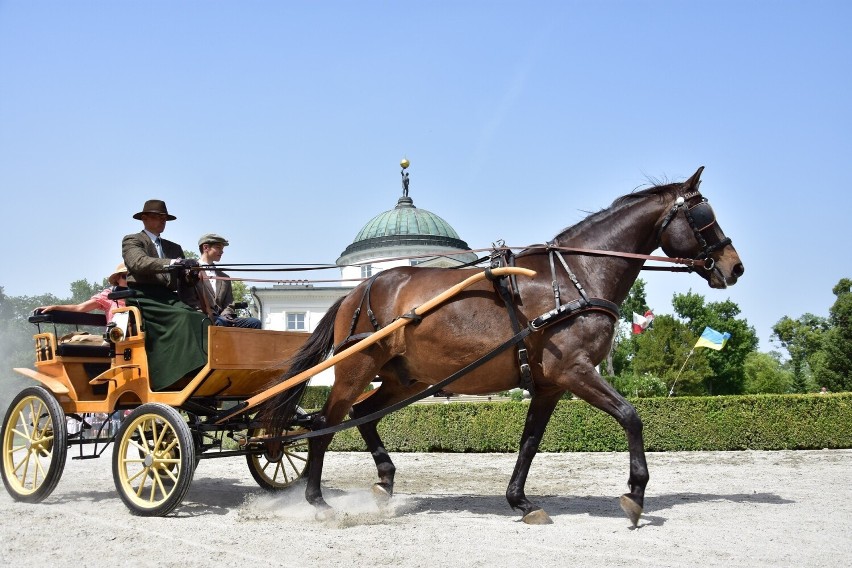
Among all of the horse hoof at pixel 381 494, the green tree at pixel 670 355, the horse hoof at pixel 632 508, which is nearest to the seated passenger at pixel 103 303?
the horse hoof at pixel 381 494

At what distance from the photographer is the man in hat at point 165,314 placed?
7215 millimetres

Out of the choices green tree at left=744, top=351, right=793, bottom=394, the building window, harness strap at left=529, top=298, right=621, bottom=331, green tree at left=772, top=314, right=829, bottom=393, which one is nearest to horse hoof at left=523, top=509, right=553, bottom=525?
harness strap at left=529, top=298, right=621, bottom=331

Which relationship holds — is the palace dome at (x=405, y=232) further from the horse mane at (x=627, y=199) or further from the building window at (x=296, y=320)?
the horse mane at (x=627, y=199)

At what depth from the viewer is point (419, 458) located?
13.8 m

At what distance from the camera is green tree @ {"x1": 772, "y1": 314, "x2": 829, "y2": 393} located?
63.4m

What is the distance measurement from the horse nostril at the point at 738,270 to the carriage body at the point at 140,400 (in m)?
4.49

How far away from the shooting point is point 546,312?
6.36 m

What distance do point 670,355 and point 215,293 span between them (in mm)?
44415

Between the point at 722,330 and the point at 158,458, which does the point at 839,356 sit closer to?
the point at 722,330

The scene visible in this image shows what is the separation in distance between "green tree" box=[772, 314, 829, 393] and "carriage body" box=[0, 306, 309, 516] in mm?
56335

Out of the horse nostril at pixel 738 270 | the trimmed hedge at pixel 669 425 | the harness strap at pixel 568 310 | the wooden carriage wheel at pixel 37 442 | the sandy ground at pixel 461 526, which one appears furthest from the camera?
the trimmed hedge at pixel 669 425

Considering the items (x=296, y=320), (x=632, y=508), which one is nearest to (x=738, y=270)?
(x=632, y=508)

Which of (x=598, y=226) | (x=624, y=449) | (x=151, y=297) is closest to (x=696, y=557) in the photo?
(x=598, y=226)

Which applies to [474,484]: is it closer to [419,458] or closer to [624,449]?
[419,458]
